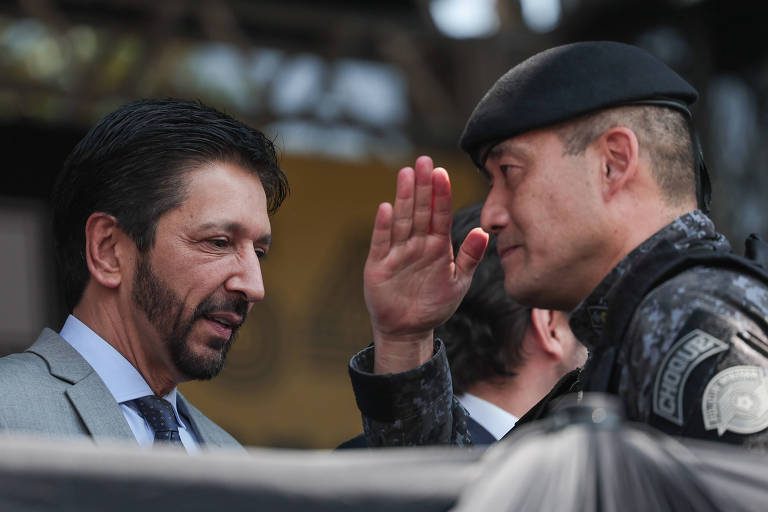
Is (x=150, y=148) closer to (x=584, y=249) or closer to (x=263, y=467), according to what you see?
(x=584, y=249)

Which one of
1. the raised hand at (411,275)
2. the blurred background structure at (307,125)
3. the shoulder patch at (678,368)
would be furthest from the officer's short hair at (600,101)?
the blurred background structure at (307,125)

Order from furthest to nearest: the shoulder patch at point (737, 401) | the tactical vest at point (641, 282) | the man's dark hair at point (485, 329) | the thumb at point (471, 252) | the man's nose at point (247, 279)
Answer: the man's dark hair at point (485, 329), the man's nose at point (247, 279), the thumb at point (471, 252), the tactical vest at point (641, 282), the shoulder patch at point (737, 401)

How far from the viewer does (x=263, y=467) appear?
996 millimetres

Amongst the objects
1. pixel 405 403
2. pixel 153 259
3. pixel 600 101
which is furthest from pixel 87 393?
pixel 600 101

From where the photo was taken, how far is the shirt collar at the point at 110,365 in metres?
1.98

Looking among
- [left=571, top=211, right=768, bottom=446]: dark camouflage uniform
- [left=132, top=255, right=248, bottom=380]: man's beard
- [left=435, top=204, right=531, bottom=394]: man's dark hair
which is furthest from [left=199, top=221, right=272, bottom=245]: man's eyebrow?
[left=571, top=211, right=768, bottom=446]: dark camouflage uniform

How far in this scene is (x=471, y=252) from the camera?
202 cm

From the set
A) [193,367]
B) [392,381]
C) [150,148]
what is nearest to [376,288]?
[392,381]

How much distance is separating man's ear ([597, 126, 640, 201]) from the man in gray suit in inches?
31.7

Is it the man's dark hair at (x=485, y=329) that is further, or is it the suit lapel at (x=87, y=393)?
the man's dark hair at (x=485, y=329)

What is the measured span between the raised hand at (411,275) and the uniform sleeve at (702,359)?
25.1 inches

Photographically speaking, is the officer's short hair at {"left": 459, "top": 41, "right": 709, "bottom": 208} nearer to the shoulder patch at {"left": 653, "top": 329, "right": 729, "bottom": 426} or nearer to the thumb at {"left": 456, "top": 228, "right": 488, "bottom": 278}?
the thumb at {"left": 456, "top": 228, "right": 488, "bottom": 278}

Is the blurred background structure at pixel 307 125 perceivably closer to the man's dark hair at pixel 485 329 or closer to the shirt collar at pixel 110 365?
the man's dark hair at pixel 485 329

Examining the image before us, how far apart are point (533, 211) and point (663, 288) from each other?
0.37 metres
